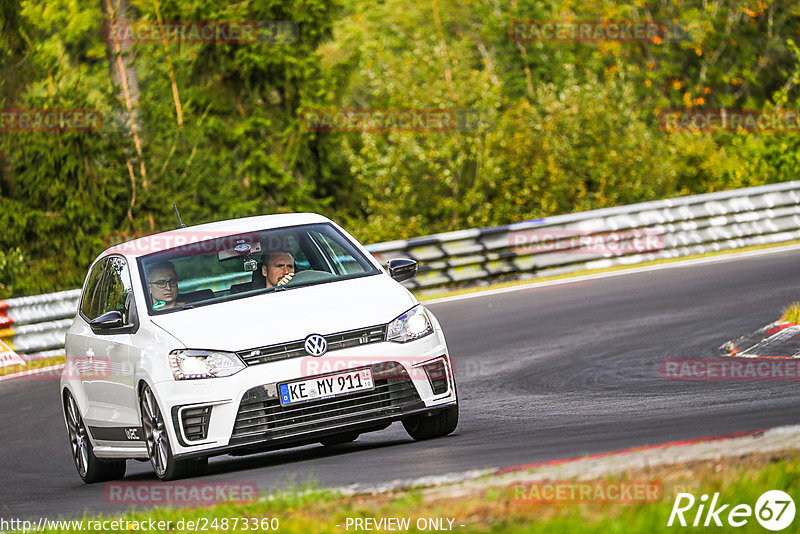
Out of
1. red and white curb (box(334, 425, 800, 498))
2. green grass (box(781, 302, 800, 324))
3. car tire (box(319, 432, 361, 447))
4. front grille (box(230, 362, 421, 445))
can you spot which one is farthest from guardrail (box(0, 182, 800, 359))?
red and white curb (box(334, 425, 800, 498))

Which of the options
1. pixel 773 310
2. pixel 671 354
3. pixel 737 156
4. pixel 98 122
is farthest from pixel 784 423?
pixel 737 156

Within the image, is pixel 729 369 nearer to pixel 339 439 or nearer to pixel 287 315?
pixel 339 439

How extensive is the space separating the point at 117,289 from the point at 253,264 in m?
1.02

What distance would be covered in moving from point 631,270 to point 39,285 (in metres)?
9.73

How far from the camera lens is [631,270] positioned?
1934 cm

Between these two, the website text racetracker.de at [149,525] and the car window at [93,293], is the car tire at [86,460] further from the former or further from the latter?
the website text racetracker.de at [149,525]

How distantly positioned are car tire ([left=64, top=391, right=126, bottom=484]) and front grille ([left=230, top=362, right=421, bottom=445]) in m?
2.14

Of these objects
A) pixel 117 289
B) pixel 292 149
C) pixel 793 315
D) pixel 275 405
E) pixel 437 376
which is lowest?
pixel 292 149

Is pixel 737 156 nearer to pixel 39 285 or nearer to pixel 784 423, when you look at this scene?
pixel 39 285

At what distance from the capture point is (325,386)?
7.80 metres

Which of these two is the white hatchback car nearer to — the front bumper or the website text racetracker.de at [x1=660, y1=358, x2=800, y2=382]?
the front bumper

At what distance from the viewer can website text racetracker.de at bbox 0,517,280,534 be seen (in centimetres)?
580

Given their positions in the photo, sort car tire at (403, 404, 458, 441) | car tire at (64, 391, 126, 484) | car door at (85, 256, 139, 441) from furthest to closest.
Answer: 1. car tire at (64, 391, 126, 484)
2. car door at (85, 256, 139, 441)
3. car tire at (403, 404, 458, 441)

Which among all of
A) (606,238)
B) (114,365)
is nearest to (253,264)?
(114,365)
